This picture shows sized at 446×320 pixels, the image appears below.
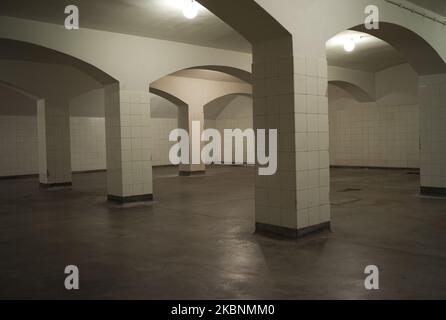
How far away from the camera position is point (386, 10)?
→ 6.87 meters

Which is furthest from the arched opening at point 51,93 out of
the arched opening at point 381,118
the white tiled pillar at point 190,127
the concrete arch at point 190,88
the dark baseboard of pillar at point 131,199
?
the arched opening at point 381,118

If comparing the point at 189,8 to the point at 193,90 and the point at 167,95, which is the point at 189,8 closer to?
the point at 167,95

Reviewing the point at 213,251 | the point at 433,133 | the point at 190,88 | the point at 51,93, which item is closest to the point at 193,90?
the point at 190,88

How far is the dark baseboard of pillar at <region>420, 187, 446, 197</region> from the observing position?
8578mm

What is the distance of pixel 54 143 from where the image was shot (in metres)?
11.9

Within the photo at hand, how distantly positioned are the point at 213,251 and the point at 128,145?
14.4 ft

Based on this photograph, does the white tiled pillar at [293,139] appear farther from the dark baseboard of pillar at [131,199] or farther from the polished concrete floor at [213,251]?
the dark baseboard of pillar at [131,199]

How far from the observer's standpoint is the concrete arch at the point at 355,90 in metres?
14.6

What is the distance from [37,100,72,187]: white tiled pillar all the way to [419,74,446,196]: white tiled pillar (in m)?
9.33

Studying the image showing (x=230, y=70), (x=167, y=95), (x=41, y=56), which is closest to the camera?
(x=41, y=56)

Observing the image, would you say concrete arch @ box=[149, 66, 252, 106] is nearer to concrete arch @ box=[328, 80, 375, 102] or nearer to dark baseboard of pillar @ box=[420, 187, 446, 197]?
concrete arch @ box=[328, 80, 375, 102]
